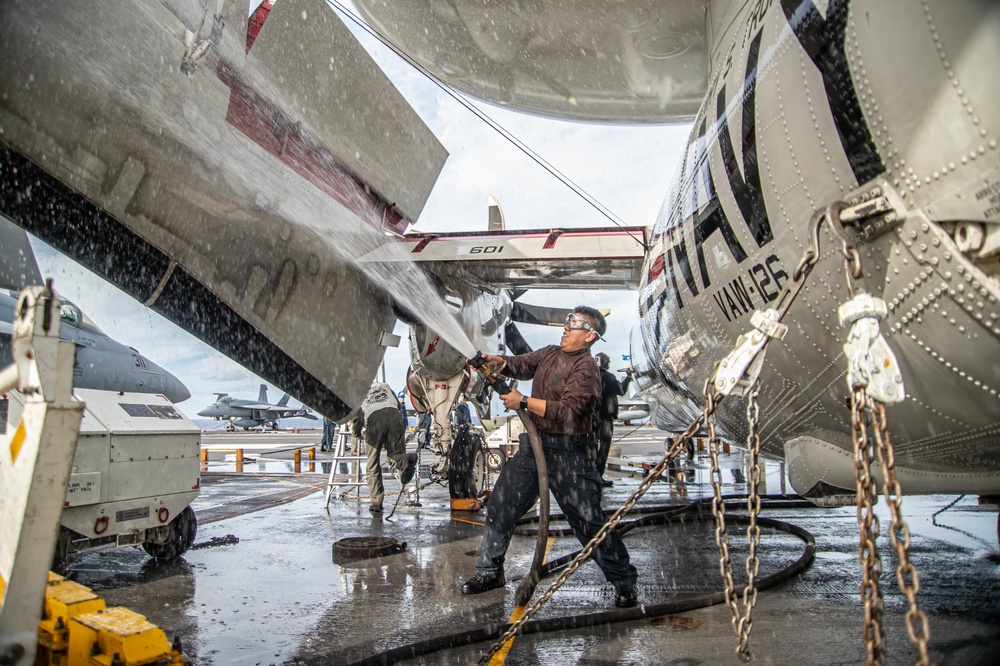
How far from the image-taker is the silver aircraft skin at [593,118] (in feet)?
6.23

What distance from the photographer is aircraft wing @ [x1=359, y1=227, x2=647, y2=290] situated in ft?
23.3

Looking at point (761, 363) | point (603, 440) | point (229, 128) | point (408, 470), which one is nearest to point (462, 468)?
point (408, 470)

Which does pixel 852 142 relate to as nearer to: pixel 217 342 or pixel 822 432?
pixel 822 432

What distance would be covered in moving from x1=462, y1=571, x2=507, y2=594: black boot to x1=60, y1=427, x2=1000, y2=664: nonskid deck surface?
2.0 inches

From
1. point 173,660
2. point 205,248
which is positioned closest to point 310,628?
point 173,660

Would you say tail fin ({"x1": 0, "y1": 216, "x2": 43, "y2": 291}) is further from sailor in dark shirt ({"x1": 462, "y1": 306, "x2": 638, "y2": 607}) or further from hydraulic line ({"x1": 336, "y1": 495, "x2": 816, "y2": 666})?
hydraulic line ({"x1": 336, "y1": 495, "x2": 816, "y2": 666})

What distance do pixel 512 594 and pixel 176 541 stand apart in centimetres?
289

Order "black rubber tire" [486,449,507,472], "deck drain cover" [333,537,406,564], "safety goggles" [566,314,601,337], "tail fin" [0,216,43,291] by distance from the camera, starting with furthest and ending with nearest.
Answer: "black rubber tire" [486,449,507,472]
"tail fin" [0,216,43,291]
"deck drain cover" [333,537,406,564]
"safety goggles" [566,314,601,337]

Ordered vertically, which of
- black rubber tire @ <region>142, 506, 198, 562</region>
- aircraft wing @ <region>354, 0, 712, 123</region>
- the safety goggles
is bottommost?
black rubber tire @ <region>142, 506, 198, 562</region>

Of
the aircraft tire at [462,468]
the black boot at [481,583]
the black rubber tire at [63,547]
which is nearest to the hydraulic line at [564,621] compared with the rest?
the black boot at [481,583]

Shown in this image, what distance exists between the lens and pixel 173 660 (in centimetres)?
247

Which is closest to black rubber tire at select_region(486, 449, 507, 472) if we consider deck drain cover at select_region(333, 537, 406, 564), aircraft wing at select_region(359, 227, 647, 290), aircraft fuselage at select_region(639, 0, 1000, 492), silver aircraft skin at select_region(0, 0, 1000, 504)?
aircraft wing at select_region(359, 227, 647, 290)

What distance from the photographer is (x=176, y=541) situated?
5289mm

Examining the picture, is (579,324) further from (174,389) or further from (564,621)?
(174,389)
